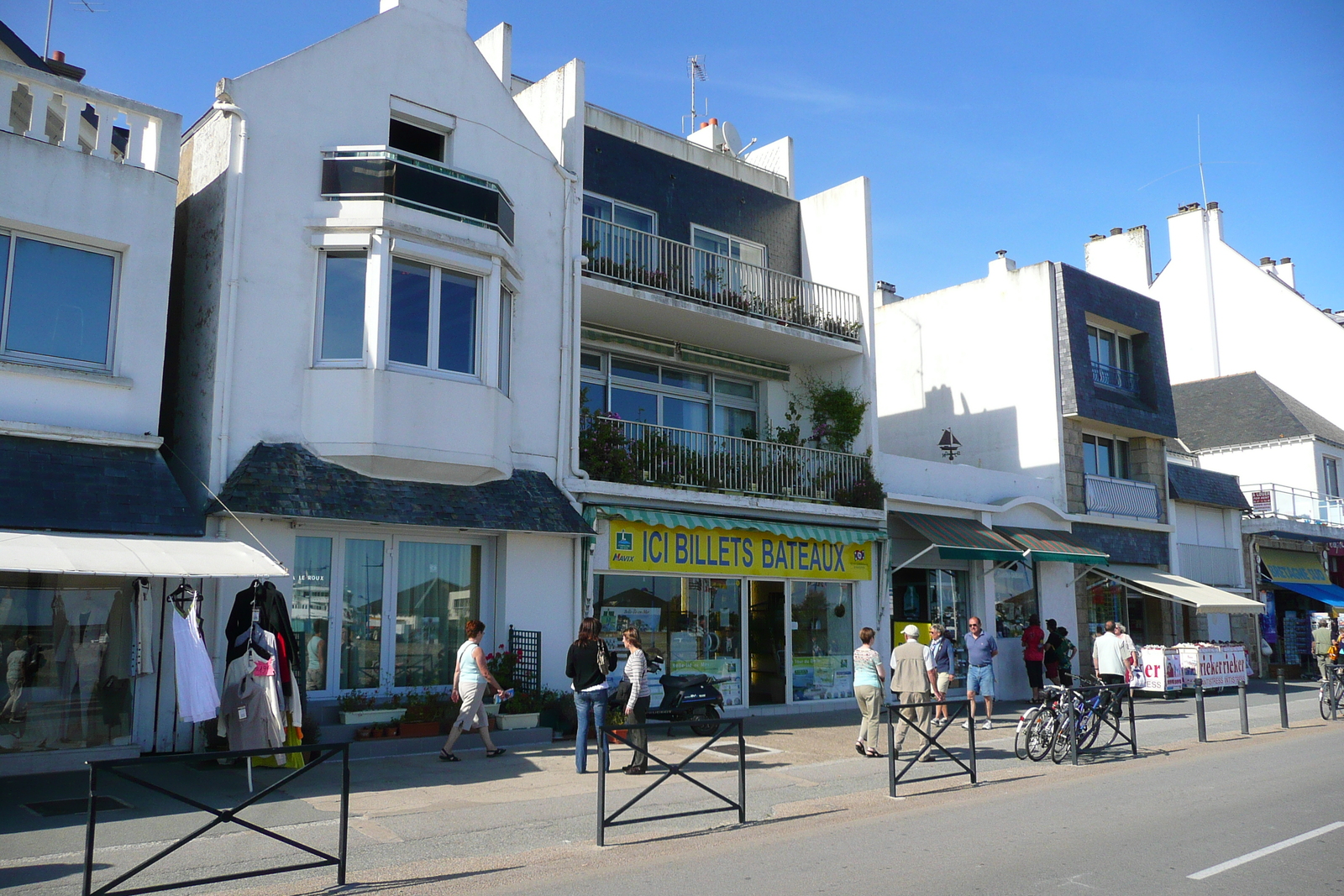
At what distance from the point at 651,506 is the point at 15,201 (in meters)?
8.85

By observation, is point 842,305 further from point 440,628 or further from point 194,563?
point 194,563

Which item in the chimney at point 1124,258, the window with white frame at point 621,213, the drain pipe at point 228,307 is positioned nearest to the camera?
the drain pipe at point 228,307

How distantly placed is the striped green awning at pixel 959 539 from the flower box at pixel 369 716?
10.1 m

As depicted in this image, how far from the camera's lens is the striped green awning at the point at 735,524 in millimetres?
14562

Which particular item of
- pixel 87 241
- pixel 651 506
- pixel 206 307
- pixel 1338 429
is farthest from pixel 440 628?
pixel 1338 429

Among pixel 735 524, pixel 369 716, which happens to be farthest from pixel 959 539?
pixel 369 716

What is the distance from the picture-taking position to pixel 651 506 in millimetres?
15203

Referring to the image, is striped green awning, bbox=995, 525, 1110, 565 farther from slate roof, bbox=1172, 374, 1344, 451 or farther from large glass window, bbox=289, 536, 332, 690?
large glass window, bbox=289, 536, 332, 690

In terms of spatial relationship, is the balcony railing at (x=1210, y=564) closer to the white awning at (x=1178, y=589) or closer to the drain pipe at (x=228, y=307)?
the white awning at (x=1178, y=589)

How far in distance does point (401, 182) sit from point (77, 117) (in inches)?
140

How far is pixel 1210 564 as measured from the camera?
26.5 metres

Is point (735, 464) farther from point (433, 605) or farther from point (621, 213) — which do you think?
point (433, 605)

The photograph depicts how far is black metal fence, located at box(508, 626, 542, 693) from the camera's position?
13.1 meters

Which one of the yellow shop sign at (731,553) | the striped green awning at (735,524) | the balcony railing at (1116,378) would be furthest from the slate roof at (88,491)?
the balcony railing at (1116,378)
